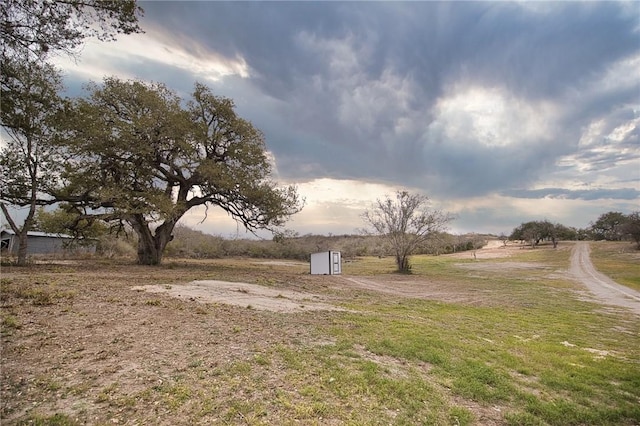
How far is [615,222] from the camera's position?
286ft

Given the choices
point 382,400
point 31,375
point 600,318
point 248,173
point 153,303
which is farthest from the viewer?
point 248,173

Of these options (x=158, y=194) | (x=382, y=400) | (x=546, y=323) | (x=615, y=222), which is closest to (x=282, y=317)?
(x=382, y=400)

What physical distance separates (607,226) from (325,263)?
326 feet

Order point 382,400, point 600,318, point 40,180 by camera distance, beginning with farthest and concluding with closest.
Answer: point 40,180
point 600,318
point 382,400

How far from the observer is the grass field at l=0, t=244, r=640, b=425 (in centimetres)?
386

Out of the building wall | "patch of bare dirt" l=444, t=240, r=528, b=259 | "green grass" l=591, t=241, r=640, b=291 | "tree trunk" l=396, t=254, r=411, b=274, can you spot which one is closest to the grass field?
"tree trunk" l=396, t=254, r=411, b=274

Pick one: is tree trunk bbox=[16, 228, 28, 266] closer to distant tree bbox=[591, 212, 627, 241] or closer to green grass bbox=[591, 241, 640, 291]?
green grass bbox=[591, 241, 640, 291]

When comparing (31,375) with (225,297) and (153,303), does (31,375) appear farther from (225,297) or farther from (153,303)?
(225,297)

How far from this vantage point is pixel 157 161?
19422mm

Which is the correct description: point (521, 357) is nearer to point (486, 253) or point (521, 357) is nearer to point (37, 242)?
point (37, 242)

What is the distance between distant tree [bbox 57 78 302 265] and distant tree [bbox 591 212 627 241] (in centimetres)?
9985

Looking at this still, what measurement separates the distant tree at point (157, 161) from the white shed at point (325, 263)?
7834mm

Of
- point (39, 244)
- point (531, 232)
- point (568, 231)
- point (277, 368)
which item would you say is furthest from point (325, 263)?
point (568, 231)

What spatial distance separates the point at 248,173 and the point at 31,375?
17166 mm
